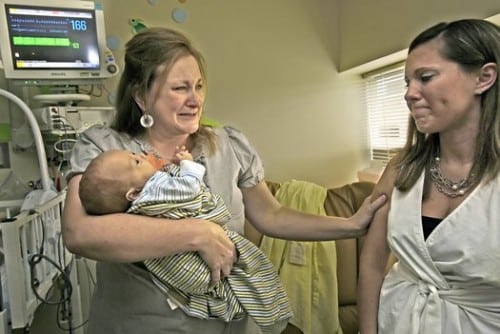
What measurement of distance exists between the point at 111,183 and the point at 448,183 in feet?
2.79

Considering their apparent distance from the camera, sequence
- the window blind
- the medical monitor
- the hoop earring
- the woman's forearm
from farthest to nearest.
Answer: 1. the window blind
2. the medical monitor
3. the hoop earring
4. the woman's forearm

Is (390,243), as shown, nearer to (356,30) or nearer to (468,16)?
(468,16)

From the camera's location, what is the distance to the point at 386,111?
9.10ft

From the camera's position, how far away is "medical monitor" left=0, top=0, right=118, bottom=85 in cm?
206

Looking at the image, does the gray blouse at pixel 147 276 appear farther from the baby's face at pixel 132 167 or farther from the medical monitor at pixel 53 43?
the medical monitor at pixel 53 43

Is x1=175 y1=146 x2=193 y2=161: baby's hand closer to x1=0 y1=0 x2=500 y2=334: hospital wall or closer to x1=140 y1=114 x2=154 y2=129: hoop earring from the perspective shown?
x1=140 y1=114 x2=154 y2=129: hoop earring

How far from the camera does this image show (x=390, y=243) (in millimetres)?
1116

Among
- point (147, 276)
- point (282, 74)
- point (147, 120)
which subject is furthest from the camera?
point (282, 74)

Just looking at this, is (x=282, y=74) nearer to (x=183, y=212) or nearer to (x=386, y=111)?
(x=386, y=111)

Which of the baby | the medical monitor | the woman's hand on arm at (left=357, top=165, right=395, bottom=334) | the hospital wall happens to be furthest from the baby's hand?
the hospital wall

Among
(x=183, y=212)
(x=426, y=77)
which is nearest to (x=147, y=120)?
(x=183, y=212)

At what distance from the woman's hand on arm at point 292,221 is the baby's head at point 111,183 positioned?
399mm

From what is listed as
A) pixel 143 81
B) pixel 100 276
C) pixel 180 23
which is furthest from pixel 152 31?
pixel 180 23

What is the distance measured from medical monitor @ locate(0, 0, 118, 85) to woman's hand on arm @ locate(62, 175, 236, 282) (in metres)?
1.39
